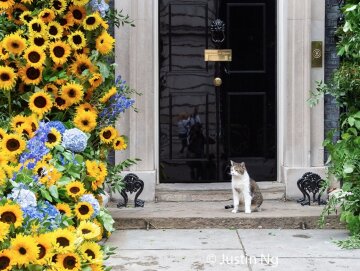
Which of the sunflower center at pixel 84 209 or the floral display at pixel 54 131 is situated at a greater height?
the floral display at pixel 54 131

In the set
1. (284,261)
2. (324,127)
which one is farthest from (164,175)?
(284,261)

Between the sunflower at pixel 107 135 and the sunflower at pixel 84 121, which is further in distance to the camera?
the sunflower at pixel 107 135

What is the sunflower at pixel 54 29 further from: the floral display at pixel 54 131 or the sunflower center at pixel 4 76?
the sunflower center at pixel 4 76

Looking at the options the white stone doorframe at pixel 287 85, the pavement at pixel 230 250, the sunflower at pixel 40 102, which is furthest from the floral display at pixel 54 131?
the white stone doorframe at pixel 287 85

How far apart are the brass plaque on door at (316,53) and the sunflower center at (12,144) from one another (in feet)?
14.2

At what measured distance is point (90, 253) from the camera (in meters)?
3.95

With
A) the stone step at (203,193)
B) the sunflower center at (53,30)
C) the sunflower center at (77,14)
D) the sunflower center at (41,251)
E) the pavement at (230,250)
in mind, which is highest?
the sunflower center at (77,14)

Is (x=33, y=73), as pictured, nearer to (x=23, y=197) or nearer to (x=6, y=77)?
(x=6, y=77)

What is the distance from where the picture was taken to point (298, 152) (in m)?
8.09

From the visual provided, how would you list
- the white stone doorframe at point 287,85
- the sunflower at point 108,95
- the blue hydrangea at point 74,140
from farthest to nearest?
the white stone doorframe at point 287,85 < the sunflower at point 108,95 < the blue hydrangea at point 74,140

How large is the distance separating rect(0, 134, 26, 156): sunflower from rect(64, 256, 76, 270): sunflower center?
3.19 ft

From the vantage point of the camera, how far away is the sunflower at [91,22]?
5621 mm

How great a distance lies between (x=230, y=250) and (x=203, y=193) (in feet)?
6.03

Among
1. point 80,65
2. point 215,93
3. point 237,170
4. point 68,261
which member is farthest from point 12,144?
point 215,93
